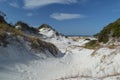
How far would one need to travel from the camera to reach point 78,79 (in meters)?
15.9

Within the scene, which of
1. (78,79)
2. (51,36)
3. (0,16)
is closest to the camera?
(78,79)

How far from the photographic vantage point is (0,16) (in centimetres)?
3975

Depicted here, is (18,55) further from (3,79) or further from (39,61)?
(3,79)

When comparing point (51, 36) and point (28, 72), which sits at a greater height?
point (51, 36)

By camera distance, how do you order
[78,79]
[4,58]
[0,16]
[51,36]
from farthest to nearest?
[51,36], [0,16], [4,58], [78,79]

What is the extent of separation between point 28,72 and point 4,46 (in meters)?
5.37

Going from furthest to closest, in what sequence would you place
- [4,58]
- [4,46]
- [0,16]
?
[0,16]
[4,46]
[4,58]

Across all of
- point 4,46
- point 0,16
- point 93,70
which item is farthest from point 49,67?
point 0,16

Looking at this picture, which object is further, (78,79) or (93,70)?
(93,70)

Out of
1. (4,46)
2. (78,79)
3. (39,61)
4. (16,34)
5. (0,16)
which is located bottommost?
(78,79)

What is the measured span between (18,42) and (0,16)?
1315 centimetres

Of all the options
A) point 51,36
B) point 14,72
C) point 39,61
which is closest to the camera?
point 14,72

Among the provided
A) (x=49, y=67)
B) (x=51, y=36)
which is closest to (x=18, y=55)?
(x=49, y=67)

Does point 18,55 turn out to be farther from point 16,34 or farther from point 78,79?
point 78,79
